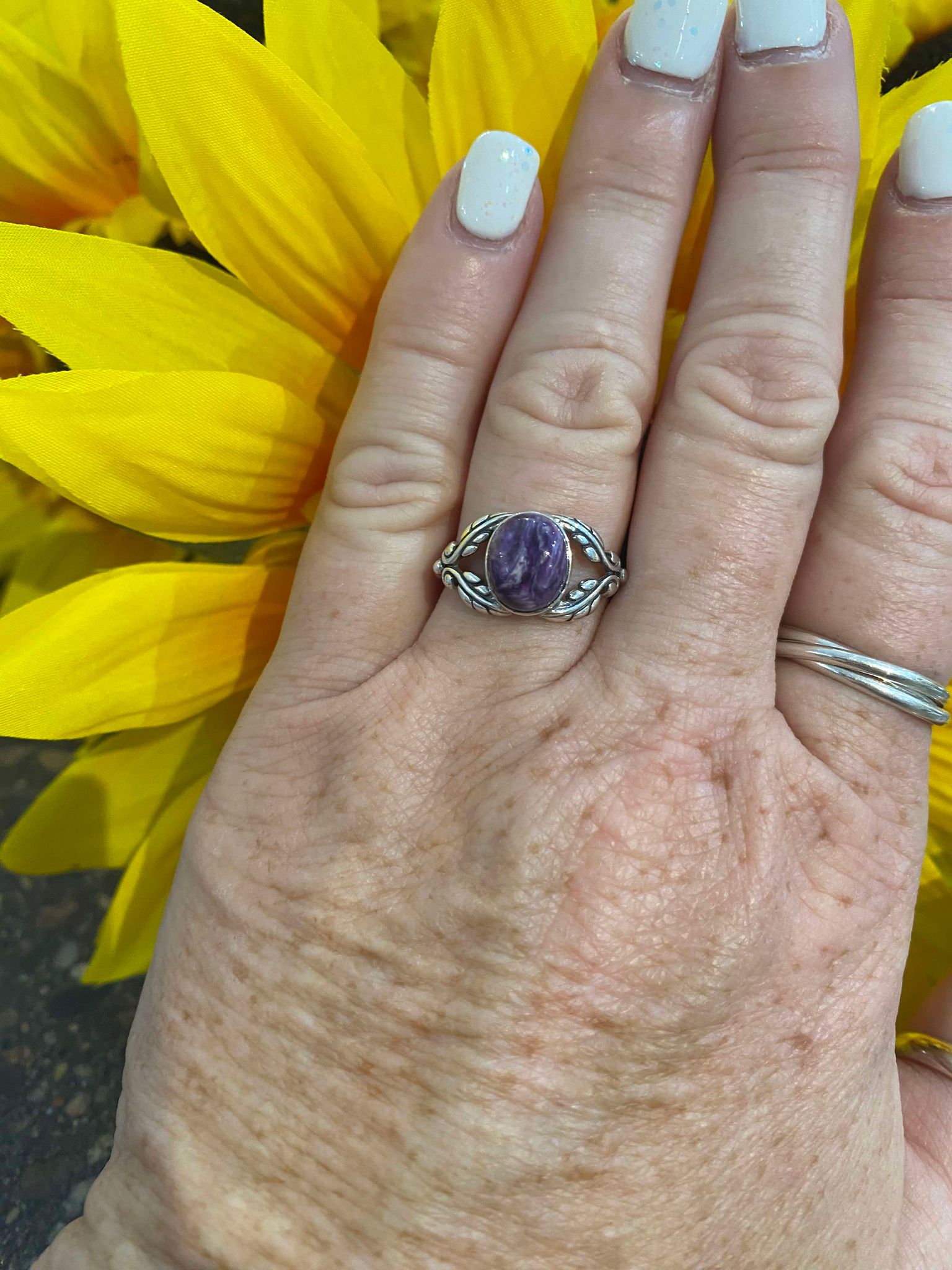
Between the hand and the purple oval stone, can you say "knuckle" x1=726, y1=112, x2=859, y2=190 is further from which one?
the purple oval stone

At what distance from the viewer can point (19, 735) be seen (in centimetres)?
45

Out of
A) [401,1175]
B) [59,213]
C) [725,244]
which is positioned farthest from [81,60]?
[401,1175]

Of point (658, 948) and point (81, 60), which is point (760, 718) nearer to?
point (658, 948)

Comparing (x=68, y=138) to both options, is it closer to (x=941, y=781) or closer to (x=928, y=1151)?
(x=941, y=781)

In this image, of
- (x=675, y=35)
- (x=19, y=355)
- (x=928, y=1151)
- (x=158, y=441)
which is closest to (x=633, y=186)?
(x=675, y=35)

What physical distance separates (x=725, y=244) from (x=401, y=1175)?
54cm

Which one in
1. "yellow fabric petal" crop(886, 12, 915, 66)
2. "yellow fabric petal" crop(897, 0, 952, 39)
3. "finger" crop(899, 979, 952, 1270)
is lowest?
"finger" crop(899, 979, 952, 1270)

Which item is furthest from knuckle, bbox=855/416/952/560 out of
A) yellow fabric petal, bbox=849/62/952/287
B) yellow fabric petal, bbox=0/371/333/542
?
yellow fabric petal, bbox=0/371/333/542

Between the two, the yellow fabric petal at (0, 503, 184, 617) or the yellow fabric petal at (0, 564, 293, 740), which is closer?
the yellow fabric petal at (0, 564, 293, 740)

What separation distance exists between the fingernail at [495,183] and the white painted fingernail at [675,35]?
0.23 feet

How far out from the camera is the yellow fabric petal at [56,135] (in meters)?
0.46

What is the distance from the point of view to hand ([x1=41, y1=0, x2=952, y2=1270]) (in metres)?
0.46

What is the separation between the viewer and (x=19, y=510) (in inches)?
23.2

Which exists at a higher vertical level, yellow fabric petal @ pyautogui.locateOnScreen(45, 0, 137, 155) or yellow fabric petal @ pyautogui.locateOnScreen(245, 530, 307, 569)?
yellow fabric petal @ pyautogui.locateOnScreen(45, 0, 137, 155)
